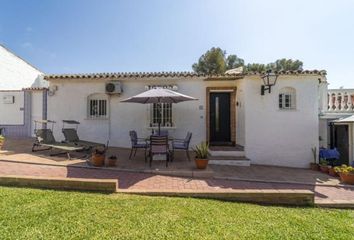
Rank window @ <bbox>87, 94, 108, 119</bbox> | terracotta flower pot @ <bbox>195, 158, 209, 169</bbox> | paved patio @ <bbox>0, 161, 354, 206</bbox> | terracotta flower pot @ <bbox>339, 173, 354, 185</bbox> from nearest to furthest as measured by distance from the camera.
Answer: paved patio @ <bbox>0, 161, 354, 206</bbox> → terracotta flower pot @ <bbox>339, 173, 354, 185</bbox> → terracotta flower pot @ <bbox>195, 158, 209, 169</bbox> → window @ <bbox>87, 94, 108, 119</bbox>

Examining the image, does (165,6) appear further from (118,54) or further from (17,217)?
(17,217)

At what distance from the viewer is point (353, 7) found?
889 cm

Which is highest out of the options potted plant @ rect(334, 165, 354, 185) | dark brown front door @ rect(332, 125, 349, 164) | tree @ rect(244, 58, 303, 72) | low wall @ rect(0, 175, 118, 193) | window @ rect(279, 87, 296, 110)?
tree @ rect(244, 58, 303, 72)

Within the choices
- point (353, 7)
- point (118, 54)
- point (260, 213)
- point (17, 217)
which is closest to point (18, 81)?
point (118, 54)

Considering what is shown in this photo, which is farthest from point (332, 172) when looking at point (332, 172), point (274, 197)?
point (274, 197)

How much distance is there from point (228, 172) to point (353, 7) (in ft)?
26.4

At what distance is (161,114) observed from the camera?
13.0 meters

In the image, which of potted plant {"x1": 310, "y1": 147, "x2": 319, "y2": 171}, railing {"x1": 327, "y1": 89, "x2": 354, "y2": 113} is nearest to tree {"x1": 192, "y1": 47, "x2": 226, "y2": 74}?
railing {"x1": 327, "y1": 89, "x2": 354, "y2": 113}

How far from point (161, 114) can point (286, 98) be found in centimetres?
655

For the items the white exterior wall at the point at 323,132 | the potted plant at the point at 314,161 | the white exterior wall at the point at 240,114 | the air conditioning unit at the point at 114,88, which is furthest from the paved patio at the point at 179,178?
the air conditioning unit at the point at 114,88

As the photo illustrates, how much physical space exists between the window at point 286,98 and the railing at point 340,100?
246 cm

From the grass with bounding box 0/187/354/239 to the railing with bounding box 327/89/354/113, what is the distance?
26.5 ft

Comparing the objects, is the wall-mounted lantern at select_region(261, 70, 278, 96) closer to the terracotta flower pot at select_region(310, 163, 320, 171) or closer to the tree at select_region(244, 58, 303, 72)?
the terracotta flower pot at select_region(310, 163, 320, 171)

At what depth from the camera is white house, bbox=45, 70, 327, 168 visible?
1081 cm
